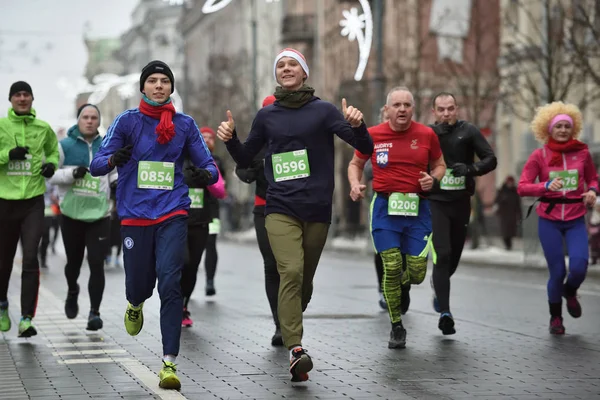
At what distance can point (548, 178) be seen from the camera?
39.2 feet

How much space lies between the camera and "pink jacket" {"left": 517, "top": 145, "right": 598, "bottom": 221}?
38.5ft

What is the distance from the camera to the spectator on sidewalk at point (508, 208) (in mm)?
31672

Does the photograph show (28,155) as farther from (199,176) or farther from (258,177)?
(199,176)

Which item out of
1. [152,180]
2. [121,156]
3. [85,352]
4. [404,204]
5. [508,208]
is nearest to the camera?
[121,156]

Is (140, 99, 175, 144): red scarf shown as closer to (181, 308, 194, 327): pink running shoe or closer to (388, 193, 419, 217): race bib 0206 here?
(388, 193, 419, 217): race bib 0206

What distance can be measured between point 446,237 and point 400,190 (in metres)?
1.32

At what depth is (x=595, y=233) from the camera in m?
23.3

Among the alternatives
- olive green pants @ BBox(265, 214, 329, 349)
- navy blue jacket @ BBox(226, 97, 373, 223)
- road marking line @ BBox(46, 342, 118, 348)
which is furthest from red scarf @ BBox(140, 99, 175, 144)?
road marking line @ BBox(46, 342, 118, 348)

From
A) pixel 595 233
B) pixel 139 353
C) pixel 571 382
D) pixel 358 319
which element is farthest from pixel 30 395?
pixel 595 233

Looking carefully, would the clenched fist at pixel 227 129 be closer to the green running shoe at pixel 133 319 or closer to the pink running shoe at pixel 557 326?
the green running shoe at pixel 133 319

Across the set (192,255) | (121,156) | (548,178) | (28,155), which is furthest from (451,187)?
(121,156)

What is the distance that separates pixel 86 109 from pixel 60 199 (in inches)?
33.4

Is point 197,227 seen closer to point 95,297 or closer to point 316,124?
point 95,297

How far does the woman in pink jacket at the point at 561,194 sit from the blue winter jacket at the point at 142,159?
3.86 meters
